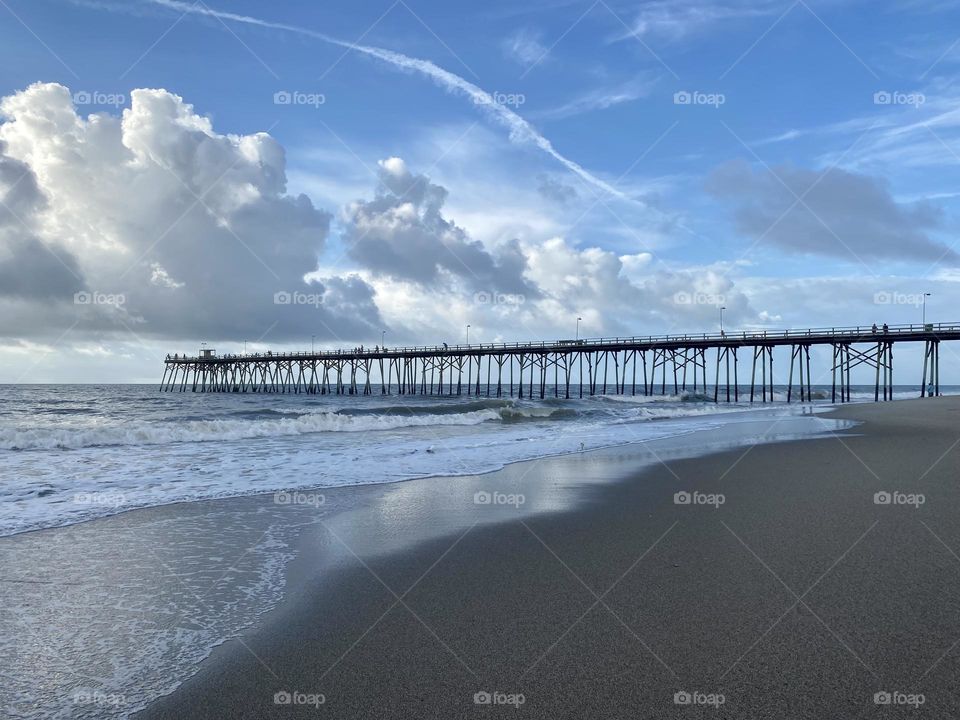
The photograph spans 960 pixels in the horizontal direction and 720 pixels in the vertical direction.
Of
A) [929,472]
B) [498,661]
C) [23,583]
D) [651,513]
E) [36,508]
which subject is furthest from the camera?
[929,472]

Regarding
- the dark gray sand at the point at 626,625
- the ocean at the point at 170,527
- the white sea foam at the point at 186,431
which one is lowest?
the white sea foam at the point at 186,431

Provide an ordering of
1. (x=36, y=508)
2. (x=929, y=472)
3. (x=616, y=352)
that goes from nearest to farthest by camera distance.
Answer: (x=36, y=508)
(x=929, y=472)
(x=616, y=352)

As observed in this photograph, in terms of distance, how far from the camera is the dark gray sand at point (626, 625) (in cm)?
302

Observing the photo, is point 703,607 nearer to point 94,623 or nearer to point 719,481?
point 94,623

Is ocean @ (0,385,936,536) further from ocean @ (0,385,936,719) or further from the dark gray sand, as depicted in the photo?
the dark gray sand

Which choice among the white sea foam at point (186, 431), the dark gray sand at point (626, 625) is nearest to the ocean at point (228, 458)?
the white sea foam at point (186, 431)

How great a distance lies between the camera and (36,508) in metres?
7.92

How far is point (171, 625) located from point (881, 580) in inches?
197

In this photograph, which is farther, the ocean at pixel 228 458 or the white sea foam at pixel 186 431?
the white sea foam at pixel 186 431

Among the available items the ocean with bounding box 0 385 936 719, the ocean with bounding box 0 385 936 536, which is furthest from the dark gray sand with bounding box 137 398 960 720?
the ocean with bounding box 0 385 936 536

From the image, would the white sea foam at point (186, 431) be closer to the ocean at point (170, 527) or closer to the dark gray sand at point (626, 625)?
the ocean at point (170, 527)

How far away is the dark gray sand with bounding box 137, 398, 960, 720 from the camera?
9.89 feet

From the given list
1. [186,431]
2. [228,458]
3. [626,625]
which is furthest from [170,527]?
[186,431]

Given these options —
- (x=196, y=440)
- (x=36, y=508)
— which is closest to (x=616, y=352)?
(x=196, y=440)
